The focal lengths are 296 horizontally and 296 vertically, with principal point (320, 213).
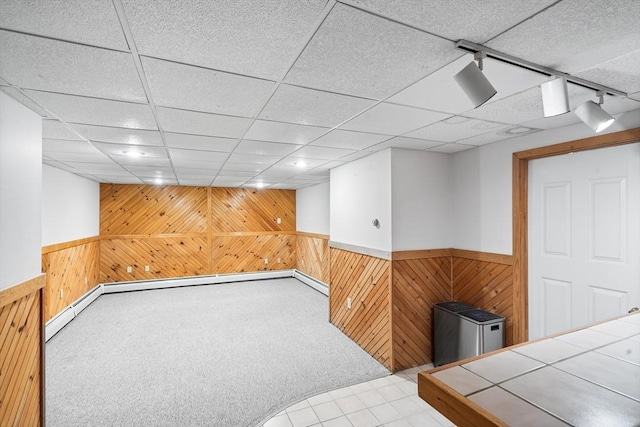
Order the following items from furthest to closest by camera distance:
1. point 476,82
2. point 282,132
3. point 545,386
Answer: point 282,132, point 476,82, point 545,386

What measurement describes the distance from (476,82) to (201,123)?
205 cm

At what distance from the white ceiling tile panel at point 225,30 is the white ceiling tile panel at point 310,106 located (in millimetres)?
364

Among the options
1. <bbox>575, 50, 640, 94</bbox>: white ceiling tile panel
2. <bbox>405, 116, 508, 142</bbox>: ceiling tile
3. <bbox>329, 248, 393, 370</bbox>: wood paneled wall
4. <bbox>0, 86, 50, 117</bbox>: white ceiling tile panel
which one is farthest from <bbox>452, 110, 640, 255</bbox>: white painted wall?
<bbox>0, 86, 50, 117</bbox>: white ceiling tile panel

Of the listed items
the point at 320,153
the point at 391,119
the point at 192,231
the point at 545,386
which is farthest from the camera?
the point at 192,231

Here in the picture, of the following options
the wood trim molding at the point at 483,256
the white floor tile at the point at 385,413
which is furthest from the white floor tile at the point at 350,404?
the wood trim molding at the point at 483,256

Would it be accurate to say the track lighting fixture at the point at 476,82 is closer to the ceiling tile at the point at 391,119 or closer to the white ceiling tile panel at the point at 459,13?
the white ceiling tile panel at the point at 459,13

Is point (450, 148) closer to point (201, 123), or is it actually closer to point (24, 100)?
point (201, 123)

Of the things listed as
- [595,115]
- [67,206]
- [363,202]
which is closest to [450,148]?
[363,202]

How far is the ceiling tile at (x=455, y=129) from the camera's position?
97.6 inches

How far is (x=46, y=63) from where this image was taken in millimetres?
1497

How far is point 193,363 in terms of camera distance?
3.46 m

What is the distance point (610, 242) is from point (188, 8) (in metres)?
3.29

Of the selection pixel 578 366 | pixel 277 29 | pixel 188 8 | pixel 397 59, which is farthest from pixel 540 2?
pixel 578 366

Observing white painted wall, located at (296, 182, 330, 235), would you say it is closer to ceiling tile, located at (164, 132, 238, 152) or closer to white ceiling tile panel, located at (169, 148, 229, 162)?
white ceiling tile panel, located at (169, 148, 229, 162)
